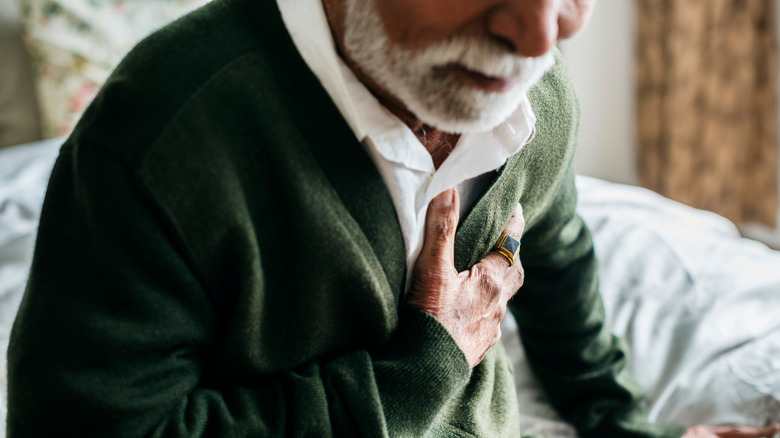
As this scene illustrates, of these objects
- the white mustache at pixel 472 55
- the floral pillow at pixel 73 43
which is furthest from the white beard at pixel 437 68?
the floral pillow at pixel 73 43

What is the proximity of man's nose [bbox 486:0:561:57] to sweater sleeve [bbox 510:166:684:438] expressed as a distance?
489 millimetres

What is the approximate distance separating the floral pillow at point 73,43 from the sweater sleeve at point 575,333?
57.4 inches

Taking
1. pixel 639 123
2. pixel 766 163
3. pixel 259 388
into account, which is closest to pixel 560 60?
pixel 259 388

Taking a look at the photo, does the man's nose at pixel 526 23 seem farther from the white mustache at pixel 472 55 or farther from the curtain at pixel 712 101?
the curtain at pixel 712 101

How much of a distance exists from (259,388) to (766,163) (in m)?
2.60

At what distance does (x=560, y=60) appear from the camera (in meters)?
0.95

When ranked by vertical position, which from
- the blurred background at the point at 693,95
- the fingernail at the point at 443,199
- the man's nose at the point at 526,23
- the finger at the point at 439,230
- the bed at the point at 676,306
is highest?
the man's nose at the point at 526,23

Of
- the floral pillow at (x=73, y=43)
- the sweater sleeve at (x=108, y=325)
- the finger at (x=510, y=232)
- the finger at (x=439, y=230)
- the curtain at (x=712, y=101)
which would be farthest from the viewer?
the curtain at (x=712, y=101)

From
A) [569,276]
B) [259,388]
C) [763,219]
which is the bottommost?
[763,219]

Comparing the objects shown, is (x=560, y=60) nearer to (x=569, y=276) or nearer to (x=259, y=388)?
(x=569, y=276)

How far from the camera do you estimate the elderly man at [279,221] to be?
567mm

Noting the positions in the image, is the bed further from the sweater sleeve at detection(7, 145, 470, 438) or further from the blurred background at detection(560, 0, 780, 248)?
the blurred background at detection(560, 0, 780, 248)

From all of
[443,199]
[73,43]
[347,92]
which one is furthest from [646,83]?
[347,92]

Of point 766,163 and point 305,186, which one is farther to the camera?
point 766,163
